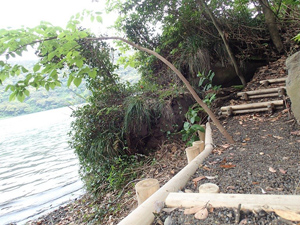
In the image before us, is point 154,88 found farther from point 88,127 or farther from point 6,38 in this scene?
point 6,38

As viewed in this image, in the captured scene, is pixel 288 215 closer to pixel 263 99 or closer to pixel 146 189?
pixel 146 189

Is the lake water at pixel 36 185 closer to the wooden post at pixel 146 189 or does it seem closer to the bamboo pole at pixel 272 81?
the wooden post at pixel 146 189

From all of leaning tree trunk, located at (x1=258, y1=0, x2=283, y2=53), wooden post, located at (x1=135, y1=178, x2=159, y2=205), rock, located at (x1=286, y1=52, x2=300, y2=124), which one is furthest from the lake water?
leaning tree trunk, located at (x1=258, y1=0, x2=283, y2=53)

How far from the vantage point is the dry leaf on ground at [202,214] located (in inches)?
48.9

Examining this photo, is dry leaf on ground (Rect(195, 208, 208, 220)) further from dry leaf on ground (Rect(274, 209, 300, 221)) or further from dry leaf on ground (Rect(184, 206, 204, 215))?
dry leaf on ground (Rect(274, 209, 300, 221))

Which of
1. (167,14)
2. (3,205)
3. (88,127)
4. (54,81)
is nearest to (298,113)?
(54,81)

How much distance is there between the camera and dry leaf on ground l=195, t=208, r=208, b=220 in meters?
1.24

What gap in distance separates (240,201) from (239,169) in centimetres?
83

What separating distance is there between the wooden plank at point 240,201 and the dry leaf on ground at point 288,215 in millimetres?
26

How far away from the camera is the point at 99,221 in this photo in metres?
3.09

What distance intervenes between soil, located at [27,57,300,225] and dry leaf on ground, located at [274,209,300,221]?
20 millimetres

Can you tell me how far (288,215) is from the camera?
1090 millimetres

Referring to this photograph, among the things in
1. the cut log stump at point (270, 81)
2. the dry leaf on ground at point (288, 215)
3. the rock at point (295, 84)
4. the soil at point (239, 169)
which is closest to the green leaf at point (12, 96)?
the soil at point (239, 169)

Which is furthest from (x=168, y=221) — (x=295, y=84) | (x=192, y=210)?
(x=295, y=84)
